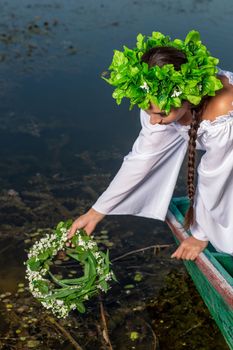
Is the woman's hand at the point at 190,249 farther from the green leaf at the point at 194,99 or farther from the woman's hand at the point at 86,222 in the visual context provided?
the green leaf at the point at 194,99

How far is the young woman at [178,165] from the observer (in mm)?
2805

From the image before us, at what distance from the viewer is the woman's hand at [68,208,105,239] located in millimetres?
3303

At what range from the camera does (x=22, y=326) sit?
12.4 ft

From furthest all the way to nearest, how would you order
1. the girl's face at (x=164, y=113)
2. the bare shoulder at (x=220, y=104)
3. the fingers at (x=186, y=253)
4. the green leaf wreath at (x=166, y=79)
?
the fingers at (x=186, y=253) < the bare shoulder at (x=220, y=104) < the girl's face at (x=164, y=113) < the green leaf wreath at (x=166, y=79)

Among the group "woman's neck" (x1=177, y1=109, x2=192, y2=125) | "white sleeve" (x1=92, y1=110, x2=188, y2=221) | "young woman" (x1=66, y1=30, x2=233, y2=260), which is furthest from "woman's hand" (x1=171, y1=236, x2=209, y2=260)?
"woman's neck" (x1=177, y1=109, x2=192, y2=125)

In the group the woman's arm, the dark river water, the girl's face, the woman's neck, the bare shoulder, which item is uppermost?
the bare shoulder

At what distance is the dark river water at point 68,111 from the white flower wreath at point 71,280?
38.2 inches

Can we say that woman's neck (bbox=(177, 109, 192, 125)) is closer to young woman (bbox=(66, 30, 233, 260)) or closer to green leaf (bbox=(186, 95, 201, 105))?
young woman (bbox=(66, 30, 233, 260))

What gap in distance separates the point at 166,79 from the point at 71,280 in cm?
131

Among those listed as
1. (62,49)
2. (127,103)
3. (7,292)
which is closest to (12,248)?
(7,292)

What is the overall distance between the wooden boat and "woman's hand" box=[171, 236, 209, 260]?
31 millimetres

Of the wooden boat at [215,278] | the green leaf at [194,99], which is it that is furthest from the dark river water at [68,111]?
the green leaf at [194,99]

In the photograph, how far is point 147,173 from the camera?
3.41 m

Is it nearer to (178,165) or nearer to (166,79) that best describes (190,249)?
(178,165)
